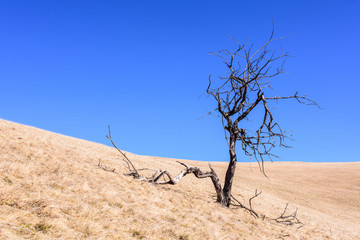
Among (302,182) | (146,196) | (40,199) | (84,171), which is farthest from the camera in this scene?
(302,182)

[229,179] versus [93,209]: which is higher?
[229,179]

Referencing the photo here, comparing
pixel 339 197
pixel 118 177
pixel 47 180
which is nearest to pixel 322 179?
pixel 339 197

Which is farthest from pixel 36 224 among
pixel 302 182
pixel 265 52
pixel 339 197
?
pixel 302 182

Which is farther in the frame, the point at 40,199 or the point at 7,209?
the point at 40,199

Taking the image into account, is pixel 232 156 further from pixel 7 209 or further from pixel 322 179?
pixel 322 179

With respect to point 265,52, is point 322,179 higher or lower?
lower

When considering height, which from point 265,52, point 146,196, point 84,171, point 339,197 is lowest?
point 339,197

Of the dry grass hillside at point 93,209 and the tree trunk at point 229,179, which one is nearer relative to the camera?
the dry grass hillside at point 93,209

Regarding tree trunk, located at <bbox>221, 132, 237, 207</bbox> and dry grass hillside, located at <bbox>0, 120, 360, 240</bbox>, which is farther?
tree trunk, located at <bbox>221, 132, 237, 207</bbox>

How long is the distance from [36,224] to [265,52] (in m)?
11.9

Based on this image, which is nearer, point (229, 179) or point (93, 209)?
point (93, 209)

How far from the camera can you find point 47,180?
8414 mm

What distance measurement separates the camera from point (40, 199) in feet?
21.8

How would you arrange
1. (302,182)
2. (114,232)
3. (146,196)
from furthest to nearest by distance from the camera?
(302,182) < (146,196) < (114,232)
